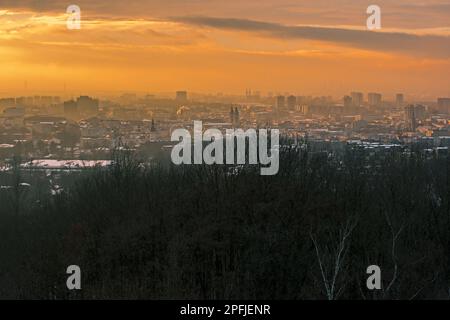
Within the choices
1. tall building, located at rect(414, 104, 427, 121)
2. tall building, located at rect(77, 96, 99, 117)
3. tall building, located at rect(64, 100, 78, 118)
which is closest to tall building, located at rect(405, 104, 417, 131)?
tall building, located at rect(414, 104, 427, 121)

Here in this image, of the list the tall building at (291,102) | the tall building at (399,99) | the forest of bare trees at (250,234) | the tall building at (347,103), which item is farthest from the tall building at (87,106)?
the tall building at (399,99)

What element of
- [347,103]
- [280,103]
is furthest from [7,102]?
[347,103]

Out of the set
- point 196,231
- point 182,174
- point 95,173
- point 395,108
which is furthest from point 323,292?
point 395,108

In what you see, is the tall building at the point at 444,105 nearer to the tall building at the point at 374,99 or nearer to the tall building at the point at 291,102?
the tall building at the point at 374,99

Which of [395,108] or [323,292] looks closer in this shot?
[323,292]

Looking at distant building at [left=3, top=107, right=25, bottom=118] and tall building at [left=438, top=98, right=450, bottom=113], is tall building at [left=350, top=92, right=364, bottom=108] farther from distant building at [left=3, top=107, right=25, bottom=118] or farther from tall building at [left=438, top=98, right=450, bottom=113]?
distant building at [left=3, top=107, right=25, bottom=118]

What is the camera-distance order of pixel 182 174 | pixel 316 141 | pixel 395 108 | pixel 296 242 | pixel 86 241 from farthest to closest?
pixel 395 108 → pixel 316 141 → pixel 182 174 → pixel 86 241 → pixel 296 242

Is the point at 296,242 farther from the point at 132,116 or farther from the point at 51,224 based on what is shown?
the point at 132,116
